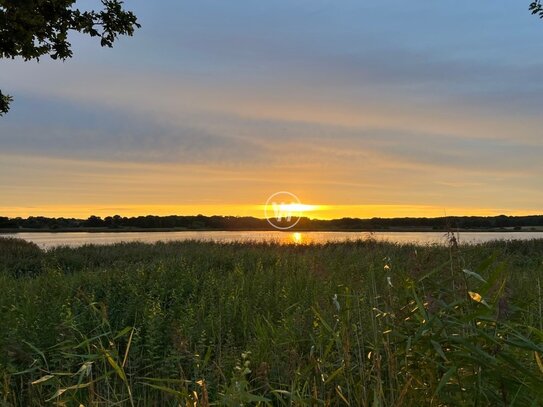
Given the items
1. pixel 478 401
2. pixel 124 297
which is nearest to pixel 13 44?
pixel 124 297

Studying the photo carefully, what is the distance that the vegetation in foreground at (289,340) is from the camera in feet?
7.03

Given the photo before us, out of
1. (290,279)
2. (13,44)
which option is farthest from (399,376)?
(13,44)

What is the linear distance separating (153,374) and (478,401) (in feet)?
12.1

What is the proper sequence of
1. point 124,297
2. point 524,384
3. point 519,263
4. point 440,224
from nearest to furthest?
point 524,384, point 440,224, point 124,297, point 519,263

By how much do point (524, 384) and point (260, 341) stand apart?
3.19 metres

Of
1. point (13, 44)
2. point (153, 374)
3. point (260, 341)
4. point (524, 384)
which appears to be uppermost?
point (13, 44)

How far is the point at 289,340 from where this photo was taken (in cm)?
390

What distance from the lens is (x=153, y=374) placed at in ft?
16.3

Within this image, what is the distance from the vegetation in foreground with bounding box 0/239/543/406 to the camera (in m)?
2.14

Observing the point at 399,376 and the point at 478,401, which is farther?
the point at 399,376

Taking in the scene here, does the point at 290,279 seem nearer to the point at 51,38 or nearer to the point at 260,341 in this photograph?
the point at 260,341

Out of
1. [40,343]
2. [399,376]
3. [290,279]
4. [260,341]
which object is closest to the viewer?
[399,376]

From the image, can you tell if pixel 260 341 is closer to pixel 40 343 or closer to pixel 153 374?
pixel 153 374

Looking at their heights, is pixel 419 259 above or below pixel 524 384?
above
